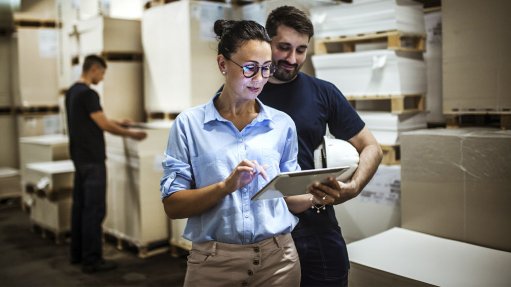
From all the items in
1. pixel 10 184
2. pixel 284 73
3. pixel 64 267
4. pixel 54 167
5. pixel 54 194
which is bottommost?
pixel 64 267

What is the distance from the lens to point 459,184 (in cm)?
331

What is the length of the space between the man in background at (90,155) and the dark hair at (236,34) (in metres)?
3.50

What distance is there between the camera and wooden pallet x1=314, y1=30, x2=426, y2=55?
396 cm

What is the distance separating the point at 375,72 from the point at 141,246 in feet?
9.96

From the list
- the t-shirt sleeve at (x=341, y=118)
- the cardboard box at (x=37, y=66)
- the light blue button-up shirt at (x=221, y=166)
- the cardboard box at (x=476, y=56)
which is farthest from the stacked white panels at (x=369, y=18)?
the cardboard box at (x=37, y=66)

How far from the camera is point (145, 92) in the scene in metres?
6.05

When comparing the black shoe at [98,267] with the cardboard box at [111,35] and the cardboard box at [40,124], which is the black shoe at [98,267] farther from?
the cardboard box at [40,124]

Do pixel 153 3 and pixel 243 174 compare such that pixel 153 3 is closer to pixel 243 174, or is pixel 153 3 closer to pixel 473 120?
pixel 473 120

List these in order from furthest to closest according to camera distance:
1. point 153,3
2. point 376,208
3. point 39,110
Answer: point 39,110 → point 153,3 → point 376,208

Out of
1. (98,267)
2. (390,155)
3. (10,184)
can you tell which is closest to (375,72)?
(390,155)

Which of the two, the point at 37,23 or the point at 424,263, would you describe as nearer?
the point at 424,263

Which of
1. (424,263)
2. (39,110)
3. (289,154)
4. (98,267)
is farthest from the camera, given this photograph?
(39,110)

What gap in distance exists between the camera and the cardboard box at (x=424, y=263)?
8.97 ft

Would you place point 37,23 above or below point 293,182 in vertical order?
above
